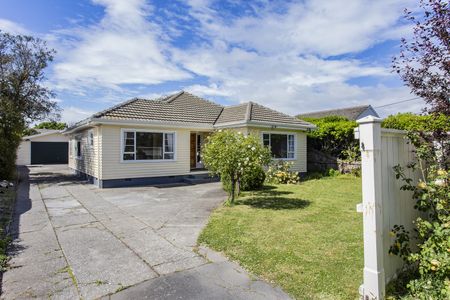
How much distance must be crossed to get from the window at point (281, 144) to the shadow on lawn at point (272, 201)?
5747mm

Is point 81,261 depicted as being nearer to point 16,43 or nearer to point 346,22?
point 346,22

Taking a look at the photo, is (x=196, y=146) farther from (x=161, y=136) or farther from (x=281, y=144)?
(x=281, y=144)

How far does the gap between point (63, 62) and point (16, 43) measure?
2695 mm

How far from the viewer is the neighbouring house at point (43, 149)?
95.7 ft

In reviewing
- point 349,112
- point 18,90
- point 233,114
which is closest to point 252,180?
point 233,114

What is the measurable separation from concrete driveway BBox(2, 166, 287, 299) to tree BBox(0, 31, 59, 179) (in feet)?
28.4

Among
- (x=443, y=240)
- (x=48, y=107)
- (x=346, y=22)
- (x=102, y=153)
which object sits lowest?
(x=443, y=240)

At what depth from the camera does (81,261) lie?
4621mm

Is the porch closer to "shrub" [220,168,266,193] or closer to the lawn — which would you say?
"shrub" [220,168,266,193]

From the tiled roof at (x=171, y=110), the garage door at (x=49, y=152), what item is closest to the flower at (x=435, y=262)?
the tiled roof at (x=171, y=110)

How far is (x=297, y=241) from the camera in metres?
5.41

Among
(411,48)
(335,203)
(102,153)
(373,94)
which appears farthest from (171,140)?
(373,94)

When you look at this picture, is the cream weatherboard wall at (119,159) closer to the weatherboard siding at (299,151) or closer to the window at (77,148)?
the weatherboard siding at (299,151)

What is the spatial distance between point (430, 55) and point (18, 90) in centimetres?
2005
